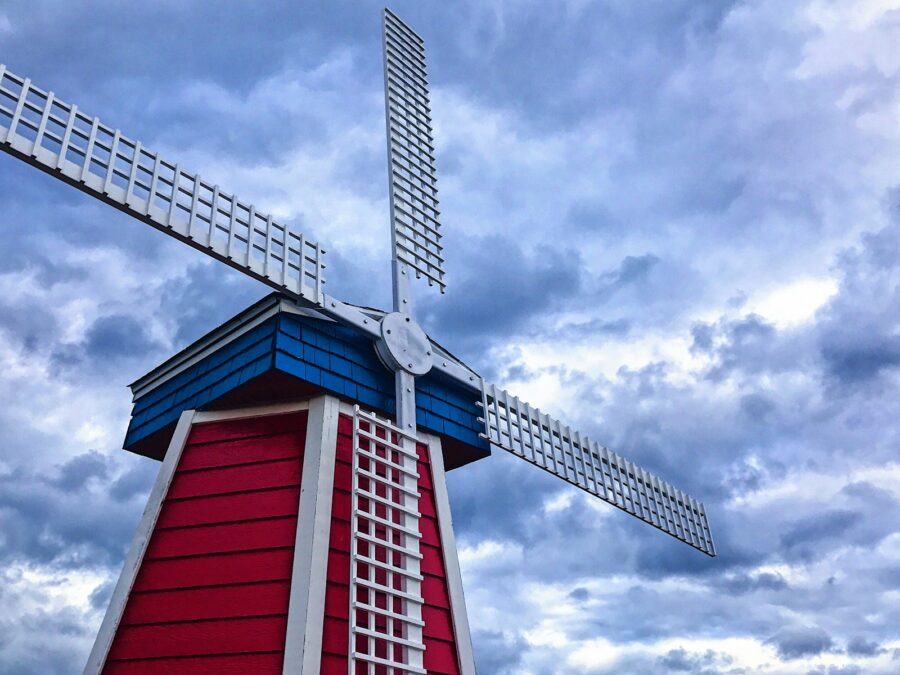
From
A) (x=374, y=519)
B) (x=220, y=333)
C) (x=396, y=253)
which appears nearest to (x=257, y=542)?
(x=374, y=519)

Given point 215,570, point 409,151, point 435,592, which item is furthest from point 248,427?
point 409,151

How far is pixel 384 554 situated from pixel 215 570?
1.40m

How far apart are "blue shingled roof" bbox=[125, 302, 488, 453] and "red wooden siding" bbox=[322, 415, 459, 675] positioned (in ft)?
1.38

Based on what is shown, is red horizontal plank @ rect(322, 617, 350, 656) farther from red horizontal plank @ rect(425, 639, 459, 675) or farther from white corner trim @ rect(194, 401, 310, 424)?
white corner trim @ rect(194, 401, 310, 424)

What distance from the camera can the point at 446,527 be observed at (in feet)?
26.1

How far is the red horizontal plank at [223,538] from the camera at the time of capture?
6.71m

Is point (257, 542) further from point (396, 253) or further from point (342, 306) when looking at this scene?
point (396, 253)

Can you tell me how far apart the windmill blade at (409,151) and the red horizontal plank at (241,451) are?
8.70 ft

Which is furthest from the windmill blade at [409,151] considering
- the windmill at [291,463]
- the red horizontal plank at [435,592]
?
the red horizontal plank at [435,592]

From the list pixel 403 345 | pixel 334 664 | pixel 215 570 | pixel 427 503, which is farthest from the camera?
pixel 403 345

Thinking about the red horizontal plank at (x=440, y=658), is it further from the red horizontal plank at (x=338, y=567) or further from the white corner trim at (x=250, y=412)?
the white corner trim at (x=250, y=412)

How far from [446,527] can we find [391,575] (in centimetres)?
135

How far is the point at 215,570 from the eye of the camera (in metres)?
6.71

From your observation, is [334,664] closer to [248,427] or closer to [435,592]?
[435,592]
